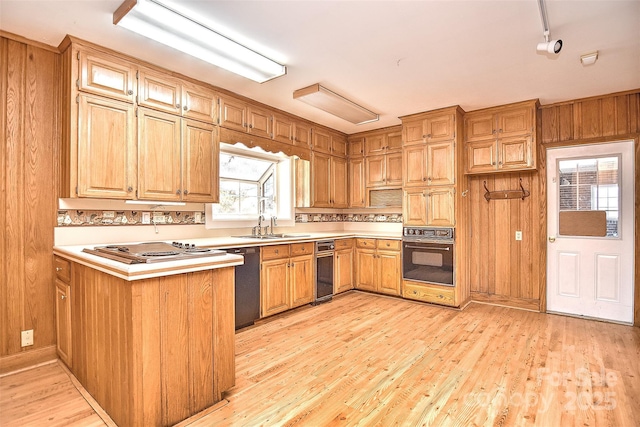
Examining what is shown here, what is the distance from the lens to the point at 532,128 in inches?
152

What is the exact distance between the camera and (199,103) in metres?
3.28

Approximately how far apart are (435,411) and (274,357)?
4.34ft

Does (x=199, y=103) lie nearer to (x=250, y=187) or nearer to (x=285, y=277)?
(x=250, y=187)

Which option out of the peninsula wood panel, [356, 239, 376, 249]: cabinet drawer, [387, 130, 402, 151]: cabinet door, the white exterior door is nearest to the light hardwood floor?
the white exterior door

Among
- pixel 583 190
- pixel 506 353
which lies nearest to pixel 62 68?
pixel 506 353

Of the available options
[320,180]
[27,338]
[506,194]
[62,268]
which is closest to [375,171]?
[320,180]

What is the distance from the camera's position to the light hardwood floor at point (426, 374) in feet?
6.45

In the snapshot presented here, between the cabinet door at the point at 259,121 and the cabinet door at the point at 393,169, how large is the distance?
1.98 m

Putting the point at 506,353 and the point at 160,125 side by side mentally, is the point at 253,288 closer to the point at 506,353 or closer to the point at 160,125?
the point at 160,125

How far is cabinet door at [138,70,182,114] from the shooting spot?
2863mm

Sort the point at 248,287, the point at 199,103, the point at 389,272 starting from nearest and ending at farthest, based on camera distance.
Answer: the point at 199,103 < the point at 248,287 < the point at 389,272

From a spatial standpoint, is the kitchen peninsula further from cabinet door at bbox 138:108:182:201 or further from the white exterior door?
the white exterior door

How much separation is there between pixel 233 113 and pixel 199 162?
28.6 inches

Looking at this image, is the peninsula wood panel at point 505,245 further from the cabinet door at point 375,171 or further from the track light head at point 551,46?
the track light head at point 551,46
